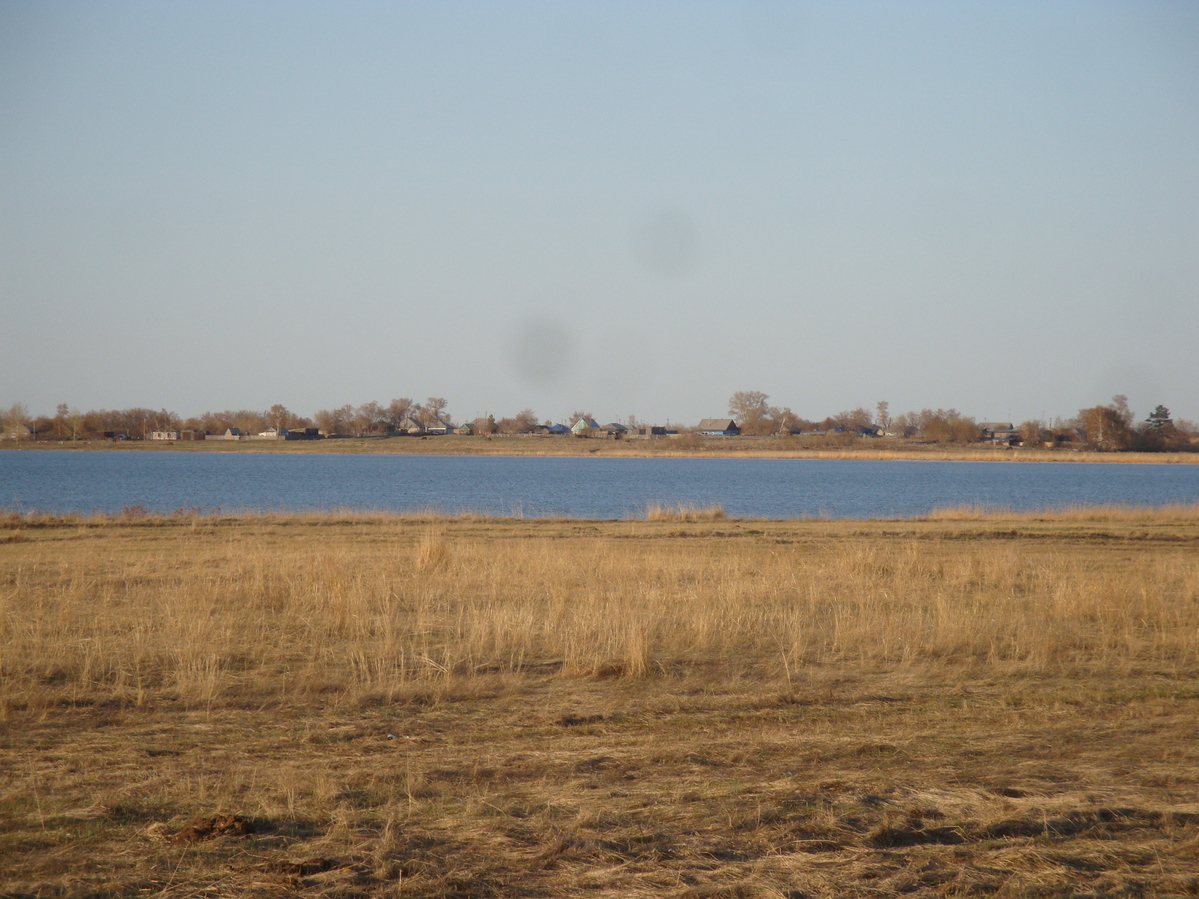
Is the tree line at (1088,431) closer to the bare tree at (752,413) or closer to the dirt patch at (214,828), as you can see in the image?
the bare tree at (752,413)

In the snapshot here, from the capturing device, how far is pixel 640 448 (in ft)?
479

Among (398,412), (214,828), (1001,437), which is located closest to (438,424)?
(398,412)

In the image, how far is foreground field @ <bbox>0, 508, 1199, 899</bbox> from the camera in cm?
459

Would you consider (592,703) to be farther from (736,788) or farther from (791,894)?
(791,894)

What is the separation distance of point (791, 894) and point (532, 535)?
Answer: 64.8 ft

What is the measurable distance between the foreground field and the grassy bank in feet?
355

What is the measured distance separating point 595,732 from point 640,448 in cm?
13906

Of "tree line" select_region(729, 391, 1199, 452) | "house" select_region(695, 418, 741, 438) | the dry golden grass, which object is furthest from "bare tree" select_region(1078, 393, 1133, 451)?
the dry golden grass

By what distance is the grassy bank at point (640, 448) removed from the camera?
119938 mm

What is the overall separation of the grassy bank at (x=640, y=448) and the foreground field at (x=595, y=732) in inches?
4262

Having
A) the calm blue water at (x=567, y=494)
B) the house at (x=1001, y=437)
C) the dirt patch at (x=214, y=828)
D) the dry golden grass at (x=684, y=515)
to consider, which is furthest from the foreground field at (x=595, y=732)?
the house at (x=1001, y=437)

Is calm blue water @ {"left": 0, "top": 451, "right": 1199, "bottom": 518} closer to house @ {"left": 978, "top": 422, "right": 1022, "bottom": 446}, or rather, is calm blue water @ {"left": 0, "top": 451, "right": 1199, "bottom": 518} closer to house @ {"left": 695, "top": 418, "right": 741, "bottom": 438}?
house @ {"left": 978, "top": 422, "right": 1022, "bottom": 446}

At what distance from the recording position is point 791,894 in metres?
4.28

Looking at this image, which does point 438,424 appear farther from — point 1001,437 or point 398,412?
point 1001,437
